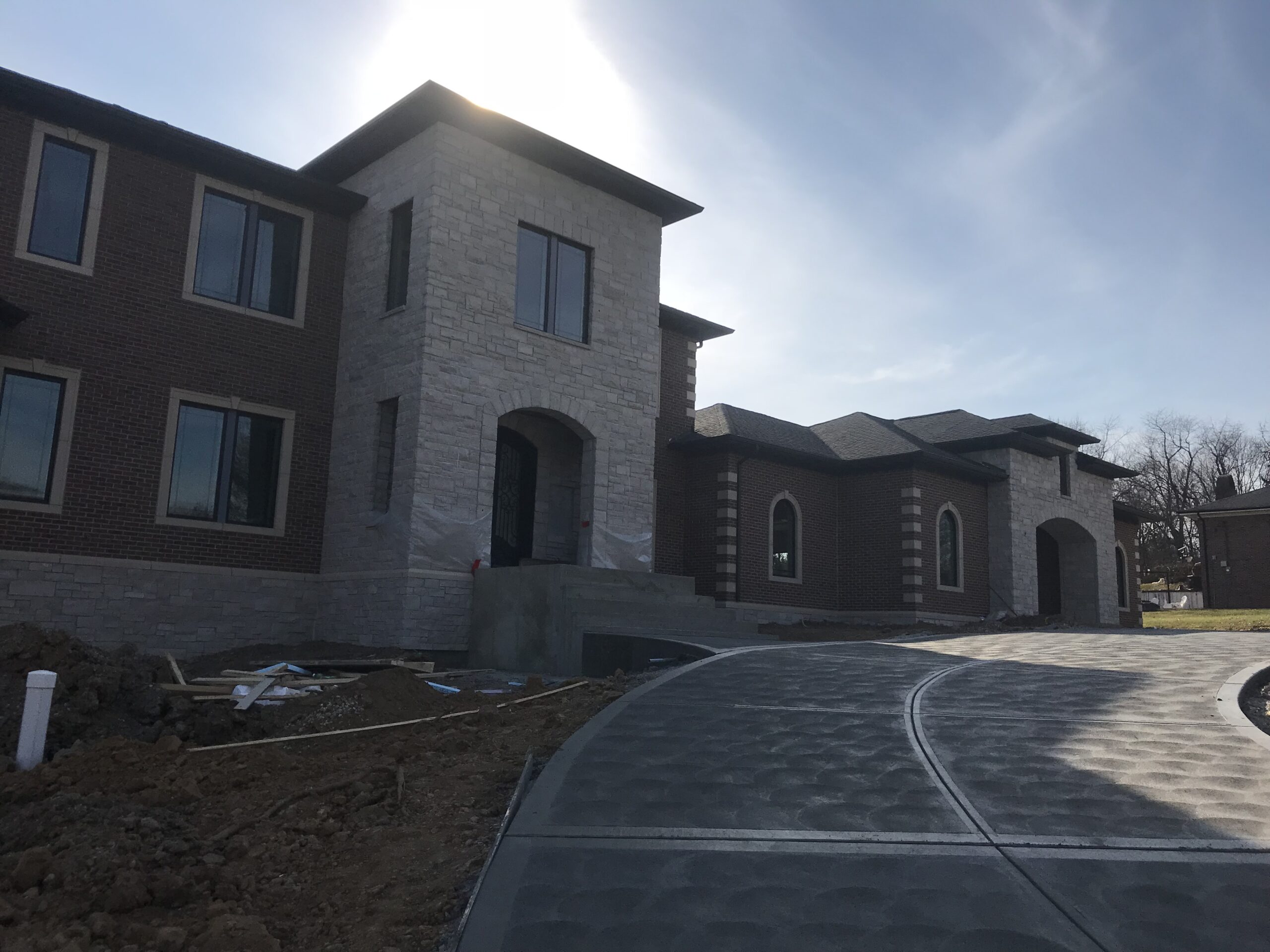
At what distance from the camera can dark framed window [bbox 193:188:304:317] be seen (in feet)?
48.0

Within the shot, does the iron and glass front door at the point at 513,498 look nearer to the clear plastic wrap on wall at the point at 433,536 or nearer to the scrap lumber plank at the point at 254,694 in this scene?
the clear plastic wrap on wall at the point at 433,536

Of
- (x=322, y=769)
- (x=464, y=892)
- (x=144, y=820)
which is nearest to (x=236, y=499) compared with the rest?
(x=322, y=769)

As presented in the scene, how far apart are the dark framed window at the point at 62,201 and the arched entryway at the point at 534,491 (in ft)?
22.4

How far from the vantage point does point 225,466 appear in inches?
566

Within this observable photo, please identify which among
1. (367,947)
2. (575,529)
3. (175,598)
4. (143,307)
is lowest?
(367,947)

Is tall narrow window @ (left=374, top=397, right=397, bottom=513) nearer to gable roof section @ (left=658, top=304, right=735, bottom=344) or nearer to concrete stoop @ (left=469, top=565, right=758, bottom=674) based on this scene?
concrete stoop @ (left=469, top=565, right=758, bottom=674)

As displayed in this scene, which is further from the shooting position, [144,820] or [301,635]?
[301,635]

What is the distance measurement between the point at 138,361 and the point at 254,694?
24.8 ft

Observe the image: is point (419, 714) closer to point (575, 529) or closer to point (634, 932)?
point (634, 932)

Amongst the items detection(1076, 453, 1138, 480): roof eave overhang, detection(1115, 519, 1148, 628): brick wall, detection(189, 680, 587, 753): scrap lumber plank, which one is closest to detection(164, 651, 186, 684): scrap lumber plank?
detection(189, 680, 587, 753): scrap lumber plank

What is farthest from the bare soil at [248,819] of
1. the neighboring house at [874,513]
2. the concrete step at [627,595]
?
the neighboring house at [874,513]

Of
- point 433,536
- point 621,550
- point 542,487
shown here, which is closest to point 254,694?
point 433,536

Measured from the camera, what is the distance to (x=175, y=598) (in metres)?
13.6

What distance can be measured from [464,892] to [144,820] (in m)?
1.69
